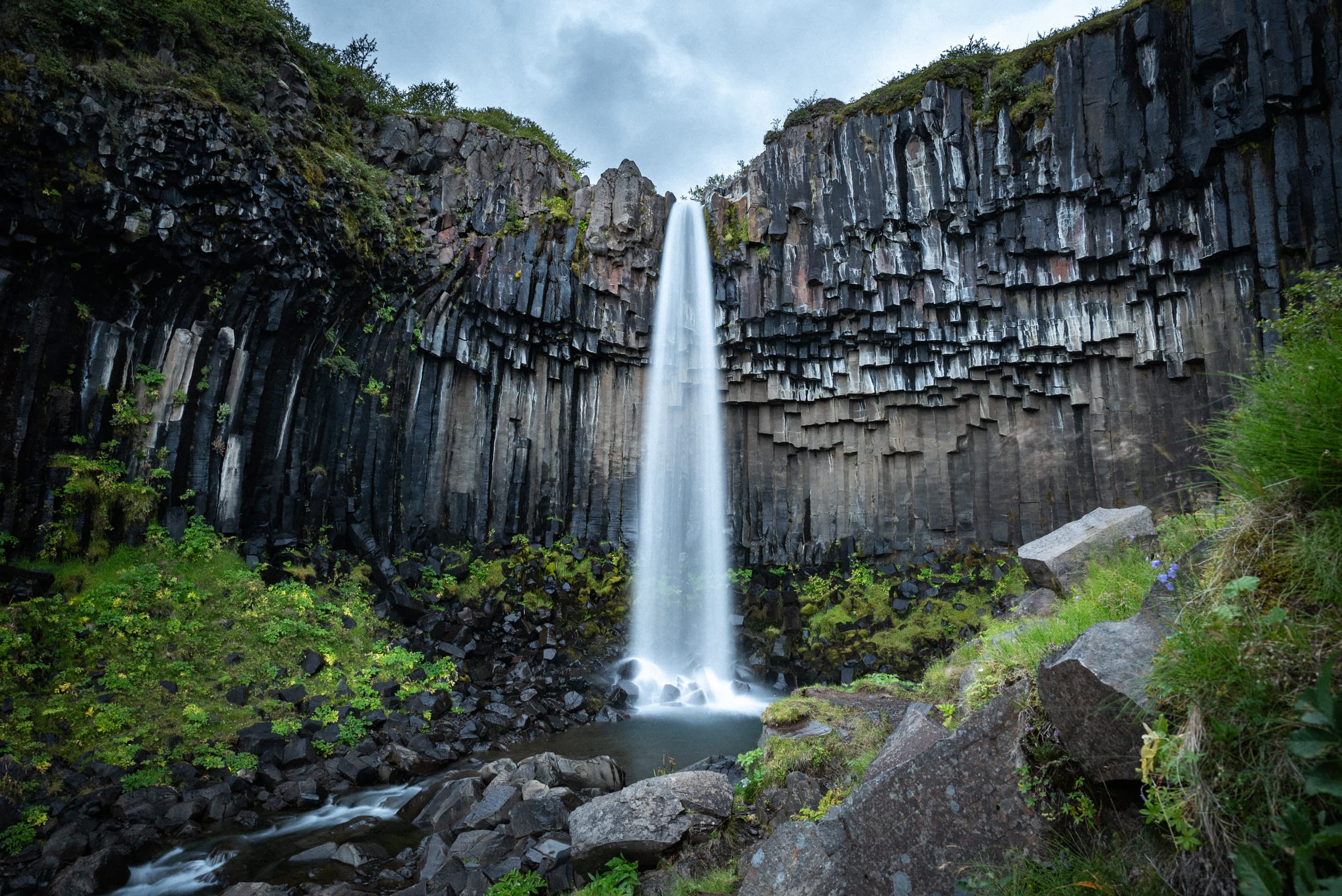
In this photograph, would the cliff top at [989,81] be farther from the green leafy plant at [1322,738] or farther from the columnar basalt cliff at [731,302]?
the green leafy plant at [1322,738]

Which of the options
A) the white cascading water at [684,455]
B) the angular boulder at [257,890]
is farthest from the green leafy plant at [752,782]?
the white cascading water at [684,455]

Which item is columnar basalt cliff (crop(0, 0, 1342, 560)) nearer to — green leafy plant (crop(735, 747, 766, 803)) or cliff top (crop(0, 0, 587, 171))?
cliff top (crop(0, 0, 587, 171))

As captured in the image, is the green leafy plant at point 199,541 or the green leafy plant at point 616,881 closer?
the green leafy plant at point 616,881

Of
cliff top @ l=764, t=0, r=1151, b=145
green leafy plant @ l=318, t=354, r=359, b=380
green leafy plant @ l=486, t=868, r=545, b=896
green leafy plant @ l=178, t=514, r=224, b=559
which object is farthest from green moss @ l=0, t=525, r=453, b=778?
cliff top @ l=764, t=0, r=1151, b=145

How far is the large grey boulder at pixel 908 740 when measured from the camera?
423cm

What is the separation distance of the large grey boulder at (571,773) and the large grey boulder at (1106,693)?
21.8 feet

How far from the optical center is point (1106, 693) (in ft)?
8.63

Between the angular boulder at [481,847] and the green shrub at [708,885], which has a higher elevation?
the green shrub at [708,885]

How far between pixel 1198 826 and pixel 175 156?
1647cm

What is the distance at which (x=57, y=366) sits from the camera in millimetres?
11812

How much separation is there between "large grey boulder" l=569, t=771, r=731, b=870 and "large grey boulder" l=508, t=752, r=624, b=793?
2749 millimetres

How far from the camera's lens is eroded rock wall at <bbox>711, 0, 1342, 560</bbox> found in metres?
14.0

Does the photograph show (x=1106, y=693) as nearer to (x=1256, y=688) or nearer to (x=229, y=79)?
(x=1256, y=688)

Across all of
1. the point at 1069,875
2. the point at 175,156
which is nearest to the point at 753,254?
the point at 175,156
